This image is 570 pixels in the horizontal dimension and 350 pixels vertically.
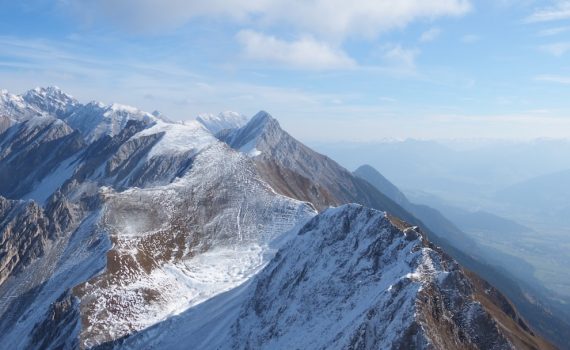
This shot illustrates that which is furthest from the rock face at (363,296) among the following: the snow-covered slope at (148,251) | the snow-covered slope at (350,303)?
the snow-covered slope at (148,251)

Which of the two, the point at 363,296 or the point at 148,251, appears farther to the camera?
the point at 148,251

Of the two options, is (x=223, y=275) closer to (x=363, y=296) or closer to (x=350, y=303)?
(x=350, y=303)

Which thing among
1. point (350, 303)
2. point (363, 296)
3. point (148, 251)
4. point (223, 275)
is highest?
point (363, 296)

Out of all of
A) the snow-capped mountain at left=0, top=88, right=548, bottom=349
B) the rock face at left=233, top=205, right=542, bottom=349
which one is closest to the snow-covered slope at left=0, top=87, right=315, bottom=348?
the snow-capped mountain at left=0, top=88, right=548, bottom=349

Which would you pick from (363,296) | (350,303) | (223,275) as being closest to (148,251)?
(223,275)

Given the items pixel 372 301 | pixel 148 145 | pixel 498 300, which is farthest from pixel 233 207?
pixel 148 145

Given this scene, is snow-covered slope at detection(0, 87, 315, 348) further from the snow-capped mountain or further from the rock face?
the rock face

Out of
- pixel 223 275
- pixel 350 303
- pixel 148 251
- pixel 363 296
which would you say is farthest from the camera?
pixel 148 251

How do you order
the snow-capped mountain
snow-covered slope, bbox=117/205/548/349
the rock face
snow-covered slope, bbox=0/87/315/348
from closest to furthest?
the rock face < snow-covered slope, bbox=117/205/548/349 < the snow-capped mountain < snow-covered slope, bbox=0/87/315/348
